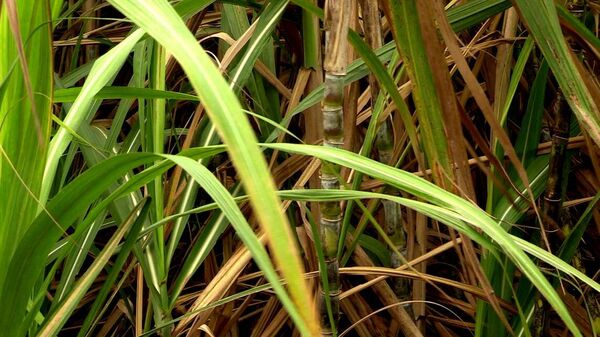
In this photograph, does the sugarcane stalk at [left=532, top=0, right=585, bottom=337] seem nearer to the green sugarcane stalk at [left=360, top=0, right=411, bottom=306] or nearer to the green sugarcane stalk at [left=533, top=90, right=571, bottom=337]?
the green sugarcane stalk at [left=533, top=90, right=571, bottom=337]

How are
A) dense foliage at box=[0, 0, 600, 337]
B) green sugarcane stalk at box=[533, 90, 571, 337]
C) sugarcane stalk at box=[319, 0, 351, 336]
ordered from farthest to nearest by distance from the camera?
green sugarcane stalk at box=[533, 90, 571, 337]
sugarcane stalk at box=[319, 0, 351, 336]
dense foliage at box=[0, 0, 600, 337]

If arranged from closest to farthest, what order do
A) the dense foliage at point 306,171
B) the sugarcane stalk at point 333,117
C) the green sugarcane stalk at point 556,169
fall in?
1. the dense foliage at point 306,171
2. the sugarcane stalk at point 333,117
3. the green sugarcane stalk at point 556,169

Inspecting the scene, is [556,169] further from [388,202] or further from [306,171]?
[306,171]

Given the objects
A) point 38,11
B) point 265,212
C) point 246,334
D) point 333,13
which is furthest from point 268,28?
point 265,212

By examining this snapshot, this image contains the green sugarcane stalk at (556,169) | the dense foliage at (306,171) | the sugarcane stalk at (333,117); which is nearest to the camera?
the dense foliage at (306,171)

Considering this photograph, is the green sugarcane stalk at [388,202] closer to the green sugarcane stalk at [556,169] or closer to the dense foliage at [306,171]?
the dense foliage at [306,171]

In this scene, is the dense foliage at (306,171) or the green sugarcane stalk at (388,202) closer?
the dense foliage at (306,171)

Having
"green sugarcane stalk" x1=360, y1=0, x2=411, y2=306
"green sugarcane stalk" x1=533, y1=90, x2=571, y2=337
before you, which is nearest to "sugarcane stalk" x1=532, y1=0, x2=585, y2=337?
"green sugarcane stalk" x1=533, y1=90, x2=571, y2=337

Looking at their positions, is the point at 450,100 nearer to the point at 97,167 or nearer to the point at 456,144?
the point at 456,144

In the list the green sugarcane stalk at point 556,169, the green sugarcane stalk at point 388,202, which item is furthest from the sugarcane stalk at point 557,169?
the green sugarcane stalk at point 388,202
